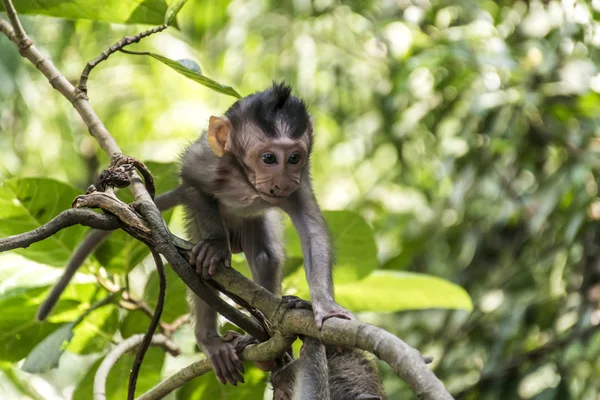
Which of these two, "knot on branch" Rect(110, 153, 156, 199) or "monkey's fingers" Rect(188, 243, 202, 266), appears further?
"monkey's fingers" Rect(188, 243, 202, 266)

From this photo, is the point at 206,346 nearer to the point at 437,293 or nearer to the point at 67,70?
the point at 437,293

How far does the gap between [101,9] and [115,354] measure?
1.08m

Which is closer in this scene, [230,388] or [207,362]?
[207,362]

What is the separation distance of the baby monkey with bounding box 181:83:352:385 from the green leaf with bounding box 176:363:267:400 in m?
0.24

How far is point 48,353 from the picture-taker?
249 centimetres

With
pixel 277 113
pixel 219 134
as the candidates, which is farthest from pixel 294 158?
pixel 219 134

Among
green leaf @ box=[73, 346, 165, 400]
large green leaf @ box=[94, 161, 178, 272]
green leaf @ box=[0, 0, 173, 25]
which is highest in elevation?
green leaf @ box=[0, 0, 173, 25]

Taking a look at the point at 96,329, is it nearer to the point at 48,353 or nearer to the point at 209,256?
the point at 48,353

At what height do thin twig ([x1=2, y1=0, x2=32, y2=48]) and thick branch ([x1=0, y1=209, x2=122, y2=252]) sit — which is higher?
thin twig ([x1=2, y1=0, x2=32, y2=48])

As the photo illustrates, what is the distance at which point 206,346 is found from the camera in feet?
8.20

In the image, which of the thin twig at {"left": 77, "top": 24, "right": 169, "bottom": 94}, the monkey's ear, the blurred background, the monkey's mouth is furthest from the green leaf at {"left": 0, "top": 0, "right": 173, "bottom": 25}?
the blurred background

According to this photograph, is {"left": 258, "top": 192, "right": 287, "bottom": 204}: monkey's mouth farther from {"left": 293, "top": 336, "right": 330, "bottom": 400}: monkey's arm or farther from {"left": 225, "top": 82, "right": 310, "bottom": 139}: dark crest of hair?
{"left": 293, "top": 336, "right": 330, "bottom": 400}: monkey's arm

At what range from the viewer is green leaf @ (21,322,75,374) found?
2471mm

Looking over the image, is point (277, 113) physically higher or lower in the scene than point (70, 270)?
higher
